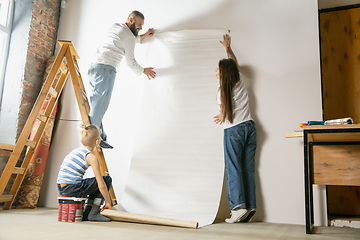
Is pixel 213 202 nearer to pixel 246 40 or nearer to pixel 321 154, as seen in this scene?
pixel 321 154

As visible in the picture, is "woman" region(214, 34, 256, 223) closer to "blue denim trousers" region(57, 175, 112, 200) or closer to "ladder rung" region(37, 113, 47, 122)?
"blue denim trousers" region(57, 175, 112, 200)

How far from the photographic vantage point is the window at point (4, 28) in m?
3.46

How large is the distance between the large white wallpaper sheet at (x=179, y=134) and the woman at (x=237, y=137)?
151 mm

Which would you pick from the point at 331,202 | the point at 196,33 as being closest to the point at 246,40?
the point at 196,33

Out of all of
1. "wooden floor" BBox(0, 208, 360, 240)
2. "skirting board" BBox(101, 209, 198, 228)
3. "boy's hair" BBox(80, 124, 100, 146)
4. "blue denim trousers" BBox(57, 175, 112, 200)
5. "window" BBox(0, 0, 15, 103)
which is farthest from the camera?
"window" BBox(0, 0, 15, 103)

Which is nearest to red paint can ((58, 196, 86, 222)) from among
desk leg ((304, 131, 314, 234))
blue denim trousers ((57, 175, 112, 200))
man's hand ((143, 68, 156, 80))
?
blue denim trousers ((57, 175, 112, 200))

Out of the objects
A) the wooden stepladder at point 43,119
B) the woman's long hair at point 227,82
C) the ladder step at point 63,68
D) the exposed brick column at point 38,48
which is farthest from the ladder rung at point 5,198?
the woman's long hair at point 227,82

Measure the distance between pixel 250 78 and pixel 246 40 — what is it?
40cm

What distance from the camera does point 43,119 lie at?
3.04 m

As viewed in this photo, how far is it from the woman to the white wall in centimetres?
13

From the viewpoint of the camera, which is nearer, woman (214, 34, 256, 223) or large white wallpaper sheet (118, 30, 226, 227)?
woman (214, 34, 256, 223)

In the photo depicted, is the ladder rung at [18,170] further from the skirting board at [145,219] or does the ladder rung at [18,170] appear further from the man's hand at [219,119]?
the man's hand at [219,119]

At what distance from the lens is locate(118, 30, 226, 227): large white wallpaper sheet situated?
2.73 meters

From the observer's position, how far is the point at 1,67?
346cm
